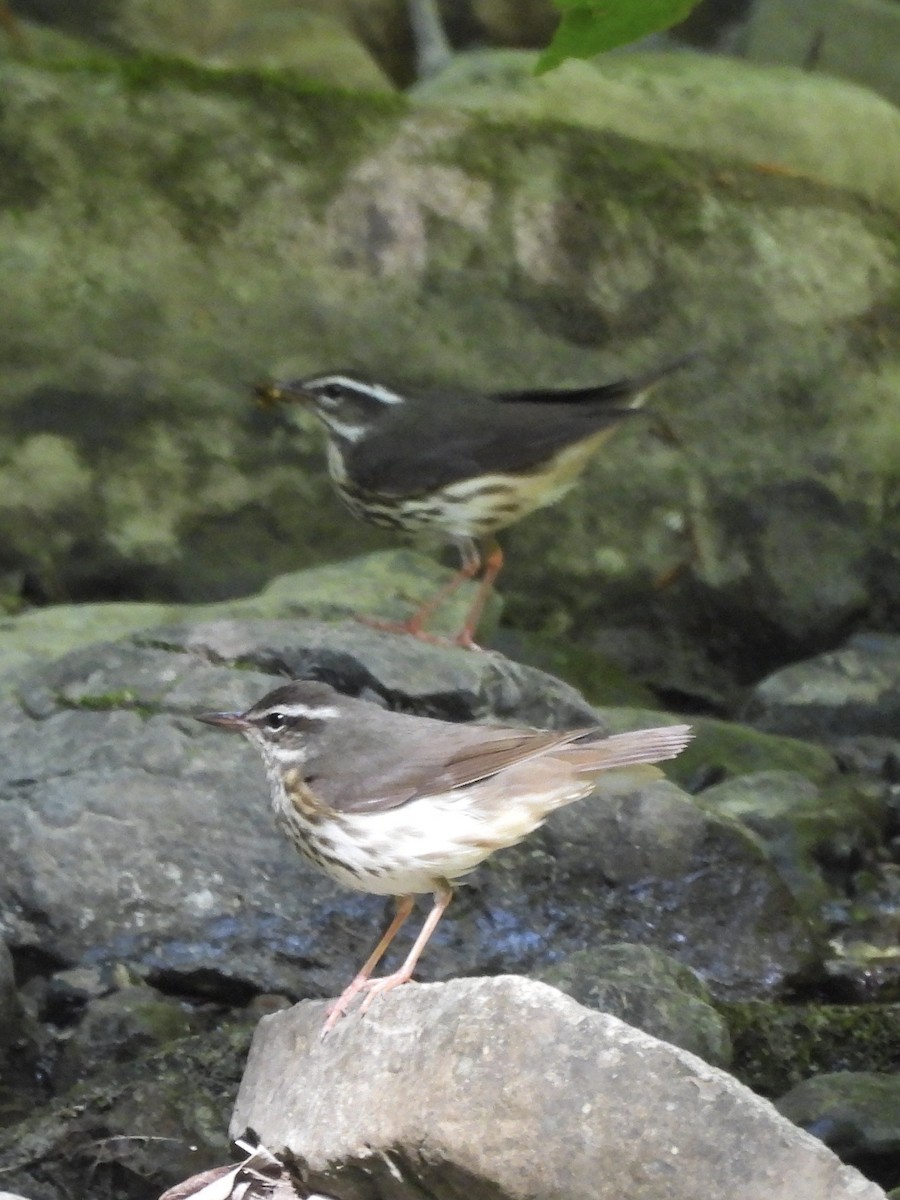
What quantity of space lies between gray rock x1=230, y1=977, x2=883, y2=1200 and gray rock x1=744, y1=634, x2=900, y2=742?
515 centimetres

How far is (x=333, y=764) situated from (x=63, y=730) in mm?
1994

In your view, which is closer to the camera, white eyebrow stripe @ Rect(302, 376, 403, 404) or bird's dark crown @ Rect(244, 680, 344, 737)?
bird's dark crown @ Rect(244, 680, 344, 737)

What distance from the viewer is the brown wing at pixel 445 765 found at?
4371mm

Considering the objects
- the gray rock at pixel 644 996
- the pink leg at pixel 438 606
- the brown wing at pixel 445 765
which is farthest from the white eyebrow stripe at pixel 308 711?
the pink leg at pixel 438 606

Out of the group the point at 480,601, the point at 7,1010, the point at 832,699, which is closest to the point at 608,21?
the point at 7,1010

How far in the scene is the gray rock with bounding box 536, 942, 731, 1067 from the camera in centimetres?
482

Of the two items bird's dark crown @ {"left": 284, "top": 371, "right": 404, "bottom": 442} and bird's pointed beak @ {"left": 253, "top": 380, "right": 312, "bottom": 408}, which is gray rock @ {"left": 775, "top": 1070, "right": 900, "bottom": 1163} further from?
bird's pointed beak @ {"left": 253, "top": 380, "right": 312, "bottom": 408}

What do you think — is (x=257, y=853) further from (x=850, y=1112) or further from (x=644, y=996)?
(x=850, y=1112)

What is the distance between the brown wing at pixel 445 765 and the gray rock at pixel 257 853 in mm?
1467

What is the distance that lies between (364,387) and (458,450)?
588mm

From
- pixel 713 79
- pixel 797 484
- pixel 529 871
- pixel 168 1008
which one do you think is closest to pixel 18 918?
pixel 168 1008

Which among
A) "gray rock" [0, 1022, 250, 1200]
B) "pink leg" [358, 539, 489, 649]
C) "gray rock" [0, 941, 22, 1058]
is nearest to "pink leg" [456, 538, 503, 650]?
"pink leg" [358, 539, 489, 649]

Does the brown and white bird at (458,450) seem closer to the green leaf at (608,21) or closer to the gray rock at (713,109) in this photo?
the gray rock at (713,109)

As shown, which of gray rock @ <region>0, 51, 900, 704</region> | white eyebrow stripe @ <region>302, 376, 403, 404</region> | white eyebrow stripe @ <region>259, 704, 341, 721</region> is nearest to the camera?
white eyebrow stripe @ <region>259, 704, 341, 721</region>
